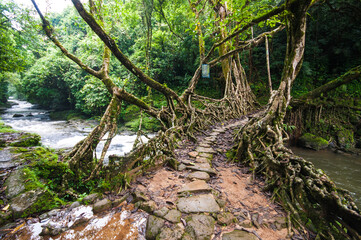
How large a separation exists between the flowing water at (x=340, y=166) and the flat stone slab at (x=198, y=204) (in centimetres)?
422

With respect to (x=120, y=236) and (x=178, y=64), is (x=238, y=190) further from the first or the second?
(x=178, y=64)

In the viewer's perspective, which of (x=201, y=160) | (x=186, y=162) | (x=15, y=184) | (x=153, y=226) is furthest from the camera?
(x=201, y=160)

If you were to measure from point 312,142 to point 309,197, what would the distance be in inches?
275

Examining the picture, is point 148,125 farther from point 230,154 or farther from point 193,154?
point 230,154

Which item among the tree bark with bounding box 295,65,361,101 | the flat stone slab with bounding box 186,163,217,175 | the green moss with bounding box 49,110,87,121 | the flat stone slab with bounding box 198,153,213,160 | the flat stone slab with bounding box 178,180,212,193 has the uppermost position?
the tree bark with bounding box 295,65,361,101

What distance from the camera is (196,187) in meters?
2.51

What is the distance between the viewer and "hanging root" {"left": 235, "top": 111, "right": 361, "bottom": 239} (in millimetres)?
1515

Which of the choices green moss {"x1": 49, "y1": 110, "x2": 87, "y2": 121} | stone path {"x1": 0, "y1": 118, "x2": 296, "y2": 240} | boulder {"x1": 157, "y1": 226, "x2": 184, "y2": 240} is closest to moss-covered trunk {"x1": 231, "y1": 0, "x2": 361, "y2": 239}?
stone path {"x1": 0, "y1": 118, "x2": 296, "y2": 240}

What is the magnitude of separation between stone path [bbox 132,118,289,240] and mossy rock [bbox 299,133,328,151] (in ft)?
19.9

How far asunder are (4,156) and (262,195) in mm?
5437

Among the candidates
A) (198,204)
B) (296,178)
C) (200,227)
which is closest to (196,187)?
(198,204)

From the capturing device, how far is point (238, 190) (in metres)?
2.56

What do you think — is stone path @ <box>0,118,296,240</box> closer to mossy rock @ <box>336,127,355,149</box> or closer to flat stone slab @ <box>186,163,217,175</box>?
flat stone slab @ <box>186,163,217,175</box>

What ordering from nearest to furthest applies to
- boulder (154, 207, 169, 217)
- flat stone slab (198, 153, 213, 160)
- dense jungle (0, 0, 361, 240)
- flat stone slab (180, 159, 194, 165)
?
dense jungle (0, 0, 361, 240) → boulder (154, 207, 169, 217) → flat stone slab (180, 159, 194, 165) → flat stone slab (198, 153, 213, 160)
